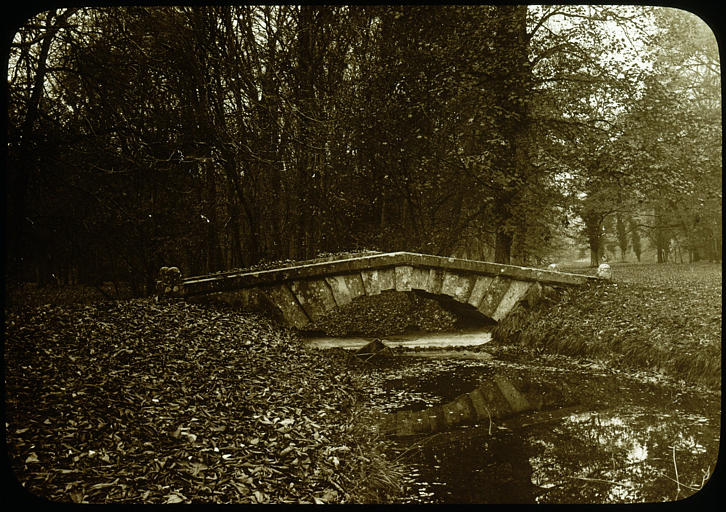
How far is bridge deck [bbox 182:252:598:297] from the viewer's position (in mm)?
6766

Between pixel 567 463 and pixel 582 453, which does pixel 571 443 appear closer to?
pixel 582 453

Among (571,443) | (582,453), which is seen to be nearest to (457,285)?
(571,443)

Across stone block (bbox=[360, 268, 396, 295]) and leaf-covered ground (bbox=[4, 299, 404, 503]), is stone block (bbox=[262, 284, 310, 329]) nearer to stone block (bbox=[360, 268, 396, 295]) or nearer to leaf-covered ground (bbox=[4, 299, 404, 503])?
stone block (bbox=[360, 268, 396, 295])

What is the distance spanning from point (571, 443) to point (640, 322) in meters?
2.96

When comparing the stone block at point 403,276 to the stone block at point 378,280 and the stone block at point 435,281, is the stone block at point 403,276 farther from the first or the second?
the stone block at point 435,281

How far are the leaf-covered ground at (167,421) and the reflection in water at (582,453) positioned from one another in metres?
0.43

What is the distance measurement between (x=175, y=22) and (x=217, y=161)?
1.70 m

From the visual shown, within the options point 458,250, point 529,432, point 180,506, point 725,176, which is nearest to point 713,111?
point 725,176

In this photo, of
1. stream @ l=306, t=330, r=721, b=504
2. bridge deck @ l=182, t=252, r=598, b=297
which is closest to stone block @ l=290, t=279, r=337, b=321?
bridge deck @ l=182, t=252, r=598, b=297

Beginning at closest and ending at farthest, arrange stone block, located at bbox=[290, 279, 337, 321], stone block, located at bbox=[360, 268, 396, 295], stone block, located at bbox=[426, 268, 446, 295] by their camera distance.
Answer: stone block, located at bbox=[290, 279, 337, 321], stone block, located at bbox=[360, 268, 396, 295], stone block, located at bbox=[426, 268, 446, 295]

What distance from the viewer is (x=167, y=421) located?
3.37 meters

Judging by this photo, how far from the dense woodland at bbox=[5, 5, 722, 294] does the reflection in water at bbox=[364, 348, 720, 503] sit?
55.0 inches

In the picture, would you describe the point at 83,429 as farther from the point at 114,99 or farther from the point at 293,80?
the point at 293,80

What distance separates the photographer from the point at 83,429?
3014 mm
